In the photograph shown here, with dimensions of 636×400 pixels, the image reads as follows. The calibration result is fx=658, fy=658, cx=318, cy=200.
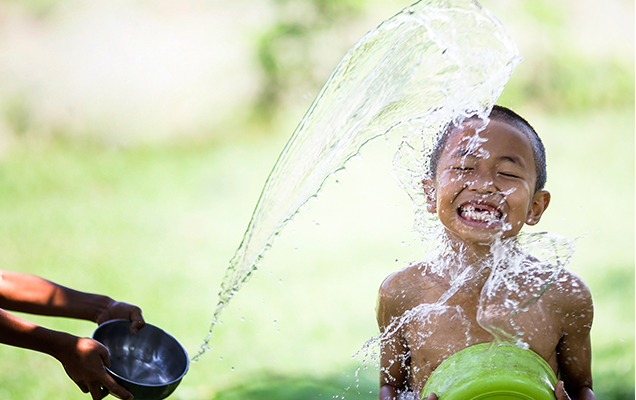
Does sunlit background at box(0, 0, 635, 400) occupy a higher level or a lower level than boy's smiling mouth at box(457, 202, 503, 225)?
higher

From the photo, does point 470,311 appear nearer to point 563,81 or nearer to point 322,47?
point 322,47

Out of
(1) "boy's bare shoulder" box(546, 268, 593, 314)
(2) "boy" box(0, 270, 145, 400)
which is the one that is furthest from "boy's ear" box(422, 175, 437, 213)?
(2) "boy" box(0, 270, 145, 400)

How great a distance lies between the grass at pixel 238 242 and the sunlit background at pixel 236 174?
0.06ft

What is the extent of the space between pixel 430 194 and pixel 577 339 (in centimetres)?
61

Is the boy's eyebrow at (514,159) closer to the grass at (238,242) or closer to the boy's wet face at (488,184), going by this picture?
the boy's wet face at (488,184)

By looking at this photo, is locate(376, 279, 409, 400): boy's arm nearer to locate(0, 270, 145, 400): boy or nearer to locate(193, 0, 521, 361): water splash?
locate(193, 0, 521, 361): water splash

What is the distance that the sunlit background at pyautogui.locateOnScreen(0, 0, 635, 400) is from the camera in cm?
410

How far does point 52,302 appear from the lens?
7.13 ft

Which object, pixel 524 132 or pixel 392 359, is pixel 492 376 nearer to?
pixel 392 359

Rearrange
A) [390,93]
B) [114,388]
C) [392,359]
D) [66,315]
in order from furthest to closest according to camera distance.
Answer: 1. [390,93]
2. [66,315]
3. [392,359]
4. [114,388]

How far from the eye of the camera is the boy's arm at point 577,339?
6.36 ft

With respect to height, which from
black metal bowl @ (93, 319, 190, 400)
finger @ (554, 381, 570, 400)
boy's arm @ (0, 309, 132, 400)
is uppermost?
black metal bowl @ (93, 319, 190, 400)

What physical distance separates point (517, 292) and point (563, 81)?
20.4 feet

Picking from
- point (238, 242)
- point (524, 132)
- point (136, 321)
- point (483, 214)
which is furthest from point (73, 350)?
point (238, 242)
